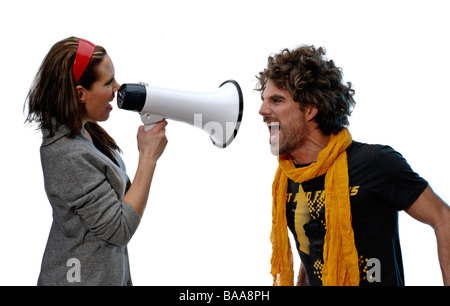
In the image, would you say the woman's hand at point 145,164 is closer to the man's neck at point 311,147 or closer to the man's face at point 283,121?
the man's face at point 283,121

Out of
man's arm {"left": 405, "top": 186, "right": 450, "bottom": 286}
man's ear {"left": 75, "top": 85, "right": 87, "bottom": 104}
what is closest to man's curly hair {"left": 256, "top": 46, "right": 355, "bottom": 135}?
man's arm {"left": 405, "top": 186, "right": 450, "bottom": 286}

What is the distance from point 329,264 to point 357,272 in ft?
0.40

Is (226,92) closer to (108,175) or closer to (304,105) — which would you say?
(304,105)

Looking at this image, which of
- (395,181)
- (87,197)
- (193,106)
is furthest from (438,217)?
(87,197)

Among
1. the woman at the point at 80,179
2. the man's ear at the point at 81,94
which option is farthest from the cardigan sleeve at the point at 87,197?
the man's ear at the point at 81,94

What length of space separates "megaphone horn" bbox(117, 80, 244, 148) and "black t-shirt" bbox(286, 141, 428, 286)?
467 millimetres

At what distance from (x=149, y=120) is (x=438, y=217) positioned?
124 cm

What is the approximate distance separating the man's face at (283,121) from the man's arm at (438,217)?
1.86 ft

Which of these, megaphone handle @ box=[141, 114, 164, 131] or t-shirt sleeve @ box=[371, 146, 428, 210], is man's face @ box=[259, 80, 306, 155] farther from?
megaphone handle @ box=[141, 114, 164, 131]

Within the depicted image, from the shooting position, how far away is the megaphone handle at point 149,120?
6.52ft

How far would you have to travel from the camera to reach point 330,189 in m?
2.06

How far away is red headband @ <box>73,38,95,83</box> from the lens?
179 centimetres

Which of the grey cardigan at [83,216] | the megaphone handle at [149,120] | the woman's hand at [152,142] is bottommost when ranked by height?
the grey cardigan at [83,216]

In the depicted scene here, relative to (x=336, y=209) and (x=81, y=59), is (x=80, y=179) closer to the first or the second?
(x=81, y=59)
